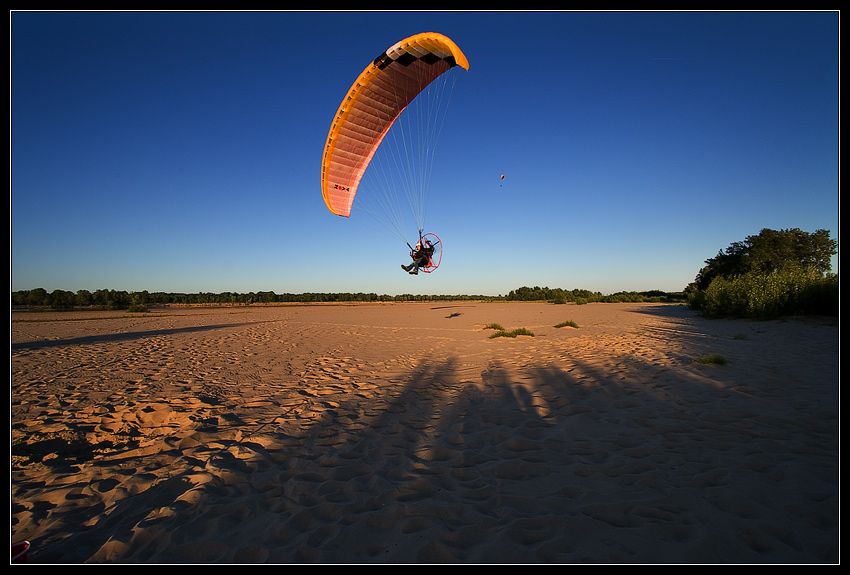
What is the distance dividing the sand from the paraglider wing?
9639mm

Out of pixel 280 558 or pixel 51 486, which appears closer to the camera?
pixel 280 558

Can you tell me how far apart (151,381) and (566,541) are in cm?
868

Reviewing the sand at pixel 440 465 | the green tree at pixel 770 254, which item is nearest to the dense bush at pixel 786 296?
the sand at pixel 440 465

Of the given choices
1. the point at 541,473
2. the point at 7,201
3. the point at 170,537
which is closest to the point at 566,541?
the point at 541,473

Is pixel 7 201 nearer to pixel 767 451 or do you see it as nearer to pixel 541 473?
pixel 541 473

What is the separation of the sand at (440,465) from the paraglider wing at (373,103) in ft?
31.6

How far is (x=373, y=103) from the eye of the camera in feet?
43.5

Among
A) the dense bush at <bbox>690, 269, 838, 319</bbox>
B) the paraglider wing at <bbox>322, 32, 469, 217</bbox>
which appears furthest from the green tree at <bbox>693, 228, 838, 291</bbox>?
the paraglider wing at <bbox>322, 32, 469, 217</bbox>

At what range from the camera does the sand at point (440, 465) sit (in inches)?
98.7

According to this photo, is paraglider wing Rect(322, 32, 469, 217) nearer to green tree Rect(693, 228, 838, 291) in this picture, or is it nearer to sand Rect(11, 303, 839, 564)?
sand Rect(11, 303, 839, 564)

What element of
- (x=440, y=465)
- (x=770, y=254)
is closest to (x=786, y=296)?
(x=440, y=465)

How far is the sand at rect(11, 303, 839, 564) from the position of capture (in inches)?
98.7

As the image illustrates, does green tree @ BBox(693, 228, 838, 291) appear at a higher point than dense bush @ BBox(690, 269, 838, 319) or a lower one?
higher

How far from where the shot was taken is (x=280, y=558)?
7.94ft
